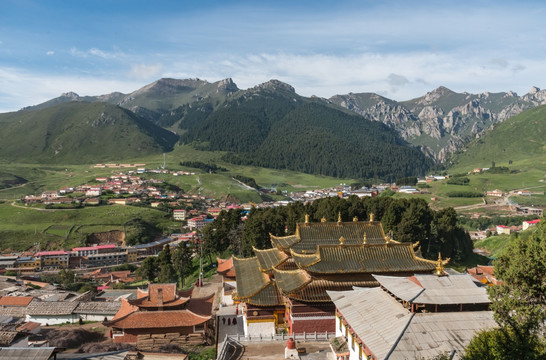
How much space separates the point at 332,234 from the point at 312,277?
7.28 metres

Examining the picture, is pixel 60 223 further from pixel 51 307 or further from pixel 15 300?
pixel 51 307

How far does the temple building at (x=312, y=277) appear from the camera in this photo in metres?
32.9

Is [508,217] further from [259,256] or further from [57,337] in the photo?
[57,337]

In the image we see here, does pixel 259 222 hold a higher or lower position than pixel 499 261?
lower

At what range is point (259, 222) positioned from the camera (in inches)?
2500

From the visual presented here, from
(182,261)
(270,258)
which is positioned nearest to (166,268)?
(182,261)

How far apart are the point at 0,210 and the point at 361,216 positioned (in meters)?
132

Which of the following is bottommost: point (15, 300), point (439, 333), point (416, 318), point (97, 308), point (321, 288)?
point (15, 300)

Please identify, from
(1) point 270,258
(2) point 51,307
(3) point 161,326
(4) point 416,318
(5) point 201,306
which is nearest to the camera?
(4) point 416,318

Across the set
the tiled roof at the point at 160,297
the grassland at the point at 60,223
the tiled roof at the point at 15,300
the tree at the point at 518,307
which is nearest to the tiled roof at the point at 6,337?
the tiled roof at the point at 160,297

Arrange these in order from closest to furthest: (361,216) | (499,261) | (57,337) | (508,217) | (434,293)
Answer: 1. (499,261)
2. (434,293)
3. (57,337)
4. (361,216)
5. (508,217)

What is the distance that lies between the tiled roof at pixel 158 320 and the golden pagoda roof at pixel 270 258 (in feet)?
24.2

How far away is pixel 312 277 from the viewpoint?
109 feet

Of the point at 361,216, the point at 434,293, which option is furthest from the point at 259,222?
the point at 434,293
